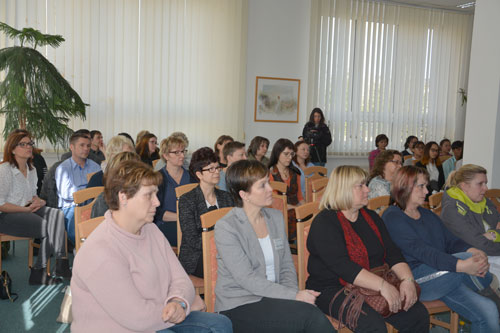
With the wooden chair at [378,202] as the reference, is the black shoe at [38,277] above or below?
below

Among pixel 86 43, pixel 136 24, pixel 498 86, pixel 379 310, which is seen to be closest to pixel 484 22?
pixel 498 86

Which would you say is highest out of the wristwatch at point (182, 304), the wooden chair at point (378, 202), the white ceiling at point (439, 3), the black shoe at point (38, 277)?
the white ceiling at point (439, 3)

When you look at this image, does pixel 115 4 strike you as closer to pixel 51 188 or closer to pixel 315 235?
pixel 51 188

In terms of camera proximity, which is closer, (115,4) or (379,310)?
(379,310)

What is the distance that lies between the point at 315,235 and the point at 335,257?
18cm

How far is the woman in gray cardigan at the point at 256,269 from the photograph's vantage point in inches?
93.1

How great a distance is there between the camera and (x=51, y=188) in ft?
15.2

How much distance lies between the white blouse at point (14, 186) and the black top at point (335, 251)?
2.95 metres

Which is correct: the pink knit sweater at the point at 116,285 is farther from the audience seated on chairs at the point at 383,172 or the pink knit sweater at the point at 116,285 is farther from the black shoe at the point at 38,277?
the audience seated on chairs at the point at 383,172

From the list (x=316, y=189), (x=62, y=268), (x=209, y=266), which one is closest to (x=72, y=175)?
(x=62, y=268)

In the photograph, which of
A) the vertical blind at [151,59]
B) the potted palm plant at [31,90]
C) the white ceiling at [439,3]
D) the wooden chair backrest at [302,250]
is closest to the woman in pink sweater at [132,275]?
the wooden chair backrest at [302,250]

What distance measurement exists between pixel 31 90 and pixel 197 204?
382cm

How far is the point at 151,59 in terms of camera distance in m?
8.34

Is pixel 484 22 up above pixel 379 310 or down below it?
above
